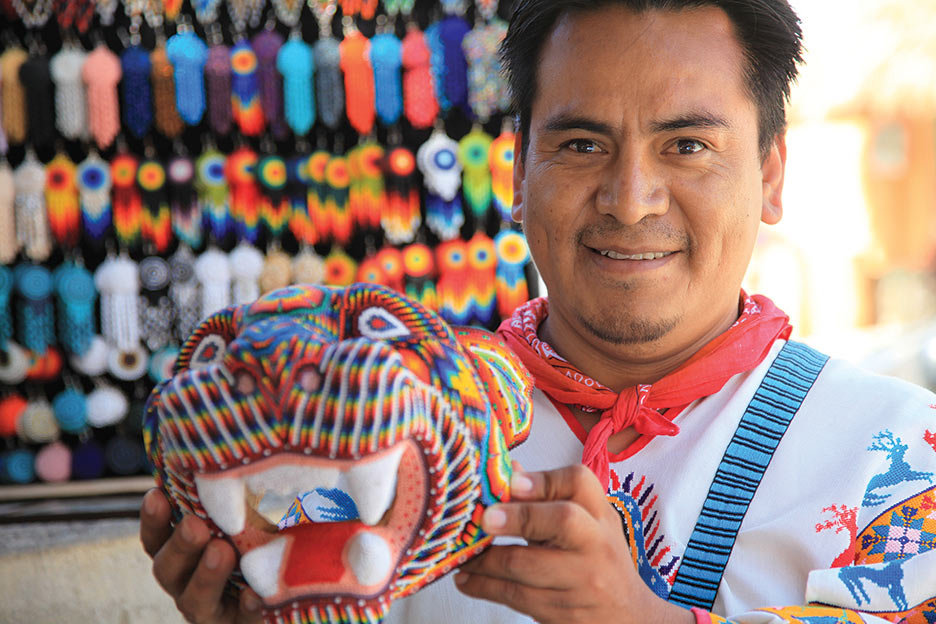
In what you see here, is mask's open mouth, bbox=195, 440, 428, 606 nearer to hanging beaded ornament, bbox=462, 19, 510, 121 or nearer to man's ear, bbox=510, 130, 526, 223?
man's ear, bbox=510, 130, 526, 223

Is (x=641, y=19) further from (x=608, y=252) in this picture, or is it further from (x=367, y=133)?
(x=367, y=133)

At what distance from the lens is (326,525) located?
90cm

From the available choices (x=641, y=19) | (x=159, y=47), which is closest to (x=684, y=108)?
(x=641, y=19)

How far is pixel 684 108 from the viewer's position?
1264mm

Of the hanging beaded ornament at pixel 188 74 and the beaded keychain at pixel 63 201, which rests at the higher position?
the hanging beaded ornament at pixel 188 74

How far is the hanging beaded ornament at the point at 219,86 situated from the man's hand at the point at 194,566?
1.81 m

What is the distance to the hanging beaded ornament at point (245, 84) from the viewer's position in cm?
260

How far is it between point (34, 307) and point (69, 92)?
2.12 feet

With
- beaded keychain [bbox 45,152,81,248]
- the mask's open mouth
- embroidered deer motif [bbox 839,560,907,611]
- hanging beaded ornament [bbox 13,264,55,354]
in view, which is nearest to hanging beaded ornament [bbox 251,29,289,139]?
beaded keychain [bbox 45,152,81,248]

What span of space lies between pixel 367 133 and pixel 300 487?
195 cm

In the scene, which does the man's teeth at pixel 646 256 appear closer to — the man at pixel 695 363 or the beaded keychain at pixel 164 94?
the man at pixel 695 363

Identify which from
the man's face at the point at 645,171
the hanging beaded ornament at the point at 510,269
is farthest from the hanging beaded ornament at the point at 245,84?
the man's face at the point at 645,171

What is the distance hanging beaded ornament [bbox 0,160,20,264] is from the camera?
2.52 m

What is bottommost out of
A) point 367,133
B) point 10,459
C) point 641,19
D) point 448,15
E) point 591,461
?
point 10,459
